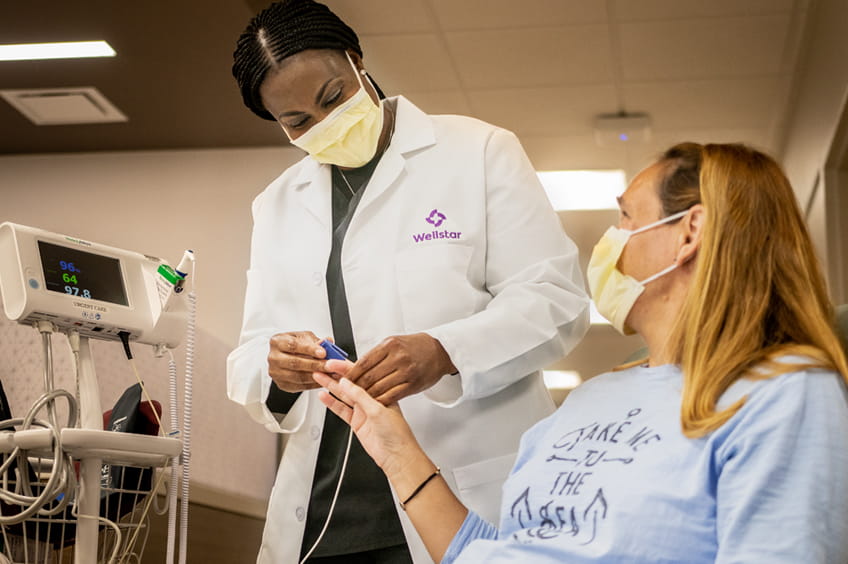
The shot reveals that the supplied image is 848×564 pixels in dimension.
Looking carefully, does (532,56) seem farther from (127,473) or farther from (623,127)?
(127,473)

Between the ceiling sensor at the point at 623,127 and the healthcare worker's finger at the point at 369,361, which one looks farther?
the ceiling sensor at the point at 623,127

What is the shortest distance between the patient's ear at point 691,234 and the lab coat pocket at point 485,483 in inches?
17.6

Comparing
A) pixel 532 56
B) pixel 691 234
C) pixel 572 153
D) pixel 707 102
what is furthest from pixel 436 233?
pixel 572 153

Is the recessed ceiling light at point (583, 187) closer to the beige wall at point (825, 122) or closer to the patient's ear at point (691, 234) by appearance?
the beige wall at point (825, 122)

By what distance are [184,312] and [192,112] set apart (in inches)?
102

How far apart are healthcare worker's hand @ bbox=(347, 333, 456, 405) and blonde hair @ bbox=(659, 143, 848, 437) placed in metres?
0.37

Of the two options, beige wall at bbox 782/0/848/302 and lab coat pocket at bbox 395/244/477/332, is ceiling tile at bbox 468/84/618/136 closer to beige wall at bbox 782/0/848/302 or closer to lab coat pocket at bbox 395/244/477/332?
beige wall at bbox 782/0/848/302

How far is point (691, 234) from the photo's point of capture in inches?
54.7

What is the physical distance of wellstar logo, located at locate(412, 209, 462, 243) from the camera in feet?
5.59

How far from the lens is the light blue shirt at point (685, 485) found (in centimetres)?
106

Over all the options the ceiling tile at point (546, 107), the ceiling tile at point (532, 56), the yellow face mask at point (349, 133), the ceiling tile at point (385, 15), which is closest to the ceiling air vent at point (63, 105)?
the ceiling tile at point (385, 15)

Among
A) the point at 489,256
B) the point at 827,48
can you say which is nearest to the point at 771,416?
the point at 489,256

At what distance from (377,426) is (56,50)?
290cm

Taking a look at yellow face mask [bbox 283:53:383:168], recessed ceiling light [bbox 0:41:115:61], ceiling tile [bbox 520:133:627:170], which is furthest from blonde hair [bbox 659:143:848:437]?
ceiling tile [bbox 520:133:627:170]
